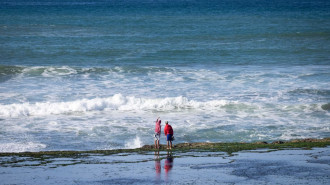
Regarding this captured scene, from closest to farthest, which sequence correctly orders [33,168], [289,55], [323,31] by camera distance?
[33,168] < [289,55] < [323,31]

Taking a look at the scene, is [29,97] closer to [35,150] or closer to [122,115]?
[122,115]

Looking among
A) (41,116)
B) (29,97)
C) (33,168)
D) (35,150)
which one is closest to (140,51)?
(29,97)

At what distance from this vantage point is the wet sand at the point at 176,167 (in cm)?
1419

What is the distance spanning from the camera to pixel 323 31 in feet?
196

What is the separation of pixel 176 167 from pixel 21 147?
7642mm

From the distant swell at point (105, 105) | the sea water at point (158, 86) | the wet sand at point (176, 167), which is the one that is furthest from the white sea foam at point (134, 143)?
the distant swell at point (105, 105)

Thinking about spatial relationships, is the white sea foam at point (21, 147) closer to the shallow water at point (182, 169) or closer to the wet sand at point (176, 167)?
the wet sand at point (176, 167)

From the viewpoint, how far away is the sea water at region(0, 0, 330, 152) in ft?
75.4

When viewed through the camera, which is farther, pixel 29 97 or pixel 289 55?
pixel 289 55

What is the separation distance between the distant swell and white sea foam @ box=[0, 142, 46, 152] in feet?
19.9

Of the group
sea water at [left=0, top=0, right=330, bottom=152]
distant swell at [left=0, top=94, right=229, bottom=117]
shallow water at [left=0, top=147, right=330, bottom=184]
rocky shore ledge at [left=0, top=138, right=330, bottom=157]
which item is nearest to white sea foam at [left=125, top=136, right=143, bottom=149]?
sea water at [left=0, top=0, right=330, bottom=152]

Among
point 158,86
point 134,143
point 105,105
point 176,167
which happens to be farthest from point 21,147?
point 158,86

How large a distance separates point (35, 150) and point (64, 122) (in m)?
5.22

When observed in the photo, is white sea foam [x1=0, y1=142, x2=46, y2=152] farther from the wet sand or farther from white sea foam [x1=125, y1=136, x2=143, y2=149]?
white sea foam [x1=125, y1=136, x2=143, y2=149]
